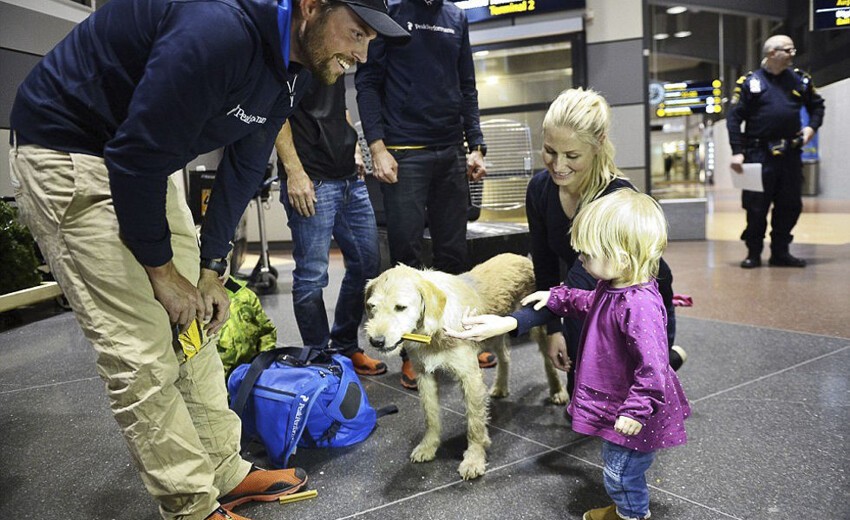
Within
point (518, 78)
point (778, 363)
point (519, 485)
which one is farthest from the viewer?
point (518, 78)

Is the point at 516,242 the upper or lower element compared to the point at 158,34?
lower

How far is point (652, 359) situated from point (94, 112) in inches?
54.9

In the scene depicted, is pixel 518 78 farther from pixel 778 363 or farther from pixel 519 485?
Result: pixel 519 485

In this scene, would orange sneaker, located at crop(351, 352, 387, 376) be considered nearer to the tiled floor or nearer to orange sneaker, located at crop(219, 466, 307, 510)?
the tiled floor

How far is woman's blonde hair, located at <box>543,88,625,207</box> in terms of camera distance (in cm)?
199

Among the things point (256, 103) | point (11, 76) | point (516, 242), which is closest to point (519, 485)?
point (256, 103)

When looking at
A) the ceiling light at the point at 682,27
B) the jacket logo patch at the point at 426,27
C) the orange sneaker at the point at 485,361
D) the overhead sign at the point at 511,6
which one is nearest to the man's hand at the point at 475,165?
the jacket logo patch at the point at 426,27

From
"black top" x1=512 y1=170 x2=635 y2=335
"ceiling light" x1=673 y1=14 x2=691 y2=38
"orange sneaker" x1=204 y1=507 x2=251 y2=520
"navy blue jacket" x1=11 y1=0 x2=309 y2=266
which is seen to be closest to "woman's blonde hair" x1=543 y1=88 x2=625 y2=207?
"black top" x1=512 y1=170 x2=635 y2=335

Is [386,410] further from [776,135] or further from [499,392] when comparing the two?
[776,135]

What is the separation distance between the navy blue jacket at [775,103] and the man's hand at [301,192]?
14.7 ft

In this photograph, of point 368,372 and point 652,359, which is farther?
point 368,372

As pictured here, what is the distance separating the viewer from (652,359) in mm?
1467

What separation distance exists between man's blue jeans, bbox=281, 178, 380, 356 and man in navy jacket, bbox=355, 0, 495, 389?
153 mm

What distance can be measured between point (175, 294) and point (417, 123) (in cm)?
174
